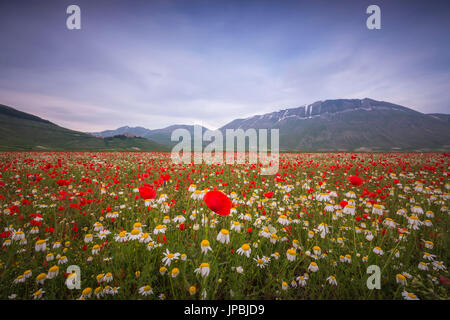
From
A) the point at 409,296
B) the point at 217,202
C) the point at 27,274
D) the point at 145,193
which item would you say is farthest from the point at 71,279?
the point at 409,296

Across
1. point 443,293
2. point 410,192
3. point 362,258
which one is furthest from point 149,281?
point 410,192

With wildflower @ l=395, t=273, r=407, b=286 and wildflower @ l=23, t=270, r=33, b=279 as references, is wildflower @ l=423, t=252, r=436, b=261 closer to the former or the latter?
wildflower @ l=395, t=273, r=407, b=286

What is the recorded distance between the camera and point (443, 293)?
70.8 inches

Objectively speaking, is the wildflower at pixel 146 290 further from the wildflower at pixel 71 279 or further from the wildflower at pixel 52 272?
the wildflower at pixel 52 272

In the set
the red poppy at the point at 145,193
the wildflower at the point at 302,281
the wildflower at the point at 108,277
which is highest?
the red poppy at the point at 145,193

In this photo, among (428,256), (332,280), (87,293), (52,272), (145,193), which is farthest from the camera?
(428,256)

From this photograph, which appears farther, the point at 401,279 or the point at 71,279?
the point at 401,279

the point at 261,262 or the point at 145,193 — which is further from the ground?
the point at 145,193


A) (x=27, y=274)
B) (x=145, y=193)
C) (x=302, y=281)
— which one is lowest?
(x=302, y=281)

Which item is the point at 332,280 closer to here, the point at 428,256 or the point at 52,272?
the point at 428,256

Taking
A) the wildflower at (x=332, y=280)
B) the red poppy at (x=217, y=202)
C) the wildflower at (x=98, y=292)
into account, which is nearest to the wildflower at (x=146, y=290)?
the wildflower at (x=98, y=292)

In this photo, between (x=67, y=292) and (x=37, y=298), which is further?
(x=67, y=292)

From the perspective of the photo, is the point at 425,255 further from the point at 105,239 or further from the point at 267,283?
the point at 105,239

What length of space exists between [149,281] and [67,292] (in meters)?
1.09
